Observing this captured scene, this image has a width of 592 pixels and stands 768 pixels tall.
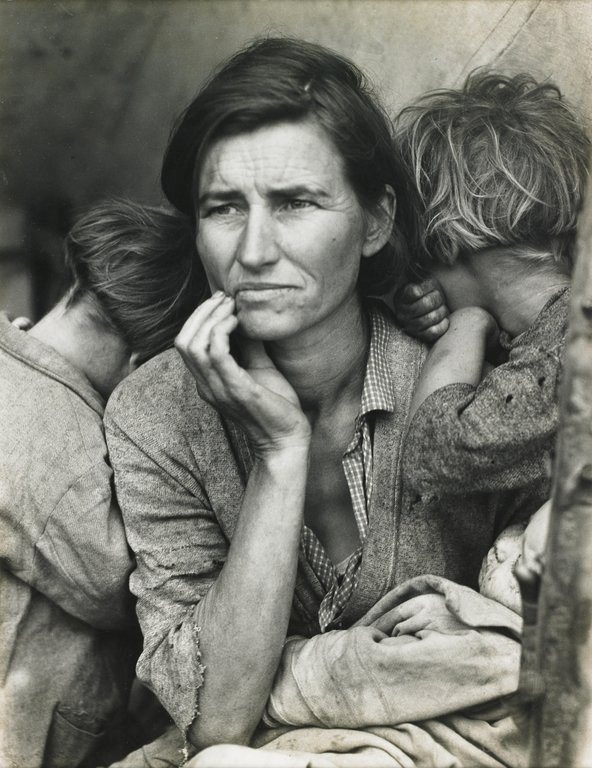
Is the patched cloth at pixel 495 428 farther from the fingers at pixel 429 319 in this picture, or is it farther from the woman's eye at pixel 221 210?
the woman's eye at pixel 221 210

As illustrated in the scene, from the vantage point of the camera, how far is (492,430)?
1898 mm

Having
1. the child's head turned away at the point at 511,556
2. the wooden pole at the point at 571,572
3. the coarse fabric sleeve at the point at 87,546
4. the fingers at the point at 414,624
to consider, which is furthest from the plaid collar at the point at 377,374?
the wooden pole at the point at 571,572

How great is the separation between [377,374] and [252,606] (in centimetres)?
63

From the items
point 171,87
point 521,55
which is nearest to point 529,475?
point 521,55

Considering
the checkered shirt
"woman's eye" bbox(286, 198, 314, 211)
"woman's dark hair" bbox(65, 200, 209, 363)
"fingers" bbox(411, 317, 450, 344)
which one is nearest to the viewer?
"woman's eye" bbox(286, 198, 314, 211)

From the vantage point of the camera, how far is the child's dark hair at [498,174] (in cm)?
225

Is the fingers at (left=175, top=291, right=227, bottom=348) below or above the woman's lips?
below

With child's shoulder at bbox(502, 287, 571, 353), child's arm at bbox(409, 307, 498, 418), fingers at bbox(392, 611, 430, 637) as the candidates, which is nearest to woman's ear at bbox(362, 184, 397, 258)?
child's arm at bbox(409, 307, 498, 418)

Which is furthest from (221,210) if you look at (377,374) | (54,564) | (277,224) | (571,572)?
(571,572)

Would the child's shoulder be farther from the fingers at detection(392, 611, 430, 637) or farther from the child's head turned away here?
the fingers at detection(392, 611, 430, 637)

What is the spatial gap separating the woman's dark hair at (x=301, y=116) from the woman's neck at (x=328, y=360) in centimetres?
20

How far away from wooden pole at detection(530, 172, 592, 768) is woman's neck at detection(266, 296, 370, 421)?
0.92 m

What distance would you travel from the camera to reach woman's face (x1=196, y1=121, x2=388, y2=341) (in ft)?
6.74

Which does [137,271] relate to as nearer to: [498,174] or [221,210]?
[221,210]
